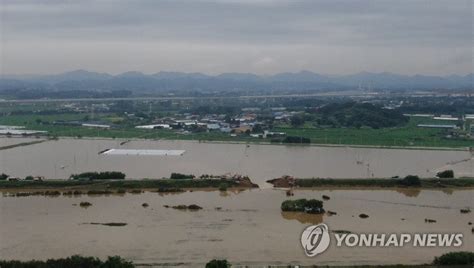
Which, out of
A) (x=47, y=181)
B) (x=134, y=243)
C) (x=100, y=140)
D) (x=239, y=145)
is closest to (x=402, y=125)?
(x=239, y=145)

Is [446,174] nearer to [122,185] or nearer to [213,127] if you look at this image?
[122,185]

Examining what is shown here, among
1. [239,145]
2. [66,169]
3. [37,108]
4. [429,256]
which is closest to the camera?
[429,256]

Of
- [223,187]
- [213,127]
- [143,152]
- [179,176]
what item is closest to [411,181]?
[223,187]

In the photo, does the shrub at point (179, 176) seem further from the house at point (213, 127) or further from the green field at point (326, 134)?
the house at point (213, 127)

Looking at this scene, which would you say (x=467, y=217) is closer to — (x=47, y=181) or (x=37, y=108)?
(x=47, y=181)

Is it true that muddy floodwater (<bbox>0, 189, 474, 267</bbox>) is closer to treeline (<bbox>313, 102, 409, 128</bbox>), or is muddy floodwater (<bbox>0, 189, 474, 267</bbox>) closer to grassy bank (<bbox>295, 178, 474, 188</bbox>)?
grassy bank (<bbox>295, 178, 474, 188</bbox>)

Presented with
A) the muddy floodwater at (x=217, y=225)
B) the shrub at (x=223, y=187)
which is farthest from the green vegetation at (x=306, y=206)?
the shrub at (x=223, y=187)
